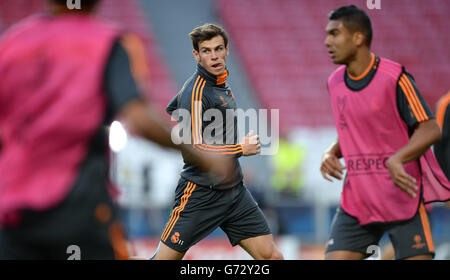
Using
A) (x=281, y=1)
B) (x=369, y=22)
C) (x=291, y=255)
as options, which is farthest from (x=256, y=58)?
(x=369, y=22)

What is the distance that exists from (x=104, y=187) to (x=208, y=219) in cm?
200

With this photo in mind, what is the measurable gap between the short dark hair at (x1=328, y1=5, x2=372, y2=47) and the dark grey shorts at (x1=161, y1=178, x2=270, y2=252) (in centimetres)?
142

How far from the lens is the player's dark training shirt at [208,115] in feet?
13.5

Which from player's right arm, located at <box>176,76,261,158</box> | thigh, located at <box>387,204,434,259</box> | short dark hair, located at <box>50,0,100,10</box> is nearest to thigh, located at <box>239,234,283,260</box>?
player's right arm, located at <box>176,76,261,158</box>

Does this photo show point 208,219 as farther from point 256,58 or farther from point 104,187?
point 256,58

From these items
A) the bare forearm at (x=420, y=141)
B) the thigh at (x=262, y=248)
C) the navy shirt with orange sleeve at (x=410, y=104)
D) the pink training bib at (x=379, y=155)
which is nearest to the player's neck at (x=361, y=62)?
the pink training bib at (x=379, y=155)

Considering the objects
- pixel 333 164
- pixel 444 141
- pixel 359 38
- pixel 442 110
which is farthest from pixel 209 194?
pixel 442 110

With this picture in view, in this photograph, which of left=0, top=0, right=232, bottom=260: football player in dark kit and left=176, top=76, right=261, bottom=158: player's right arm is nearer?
left=0, top=0, right=232, bottom=260: football player in dark kit

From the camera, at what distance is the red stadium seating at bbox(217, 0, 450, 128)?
1574cm

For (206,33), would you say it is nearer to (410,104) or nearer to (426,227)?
(410,104)

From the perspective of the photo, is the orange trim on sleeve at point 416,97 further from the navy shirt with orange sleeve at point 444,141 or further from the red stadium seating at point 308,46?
the red stadium seating at point 308,46

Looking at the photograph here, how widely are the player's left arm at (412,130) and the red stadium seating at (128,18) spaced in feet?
40.1

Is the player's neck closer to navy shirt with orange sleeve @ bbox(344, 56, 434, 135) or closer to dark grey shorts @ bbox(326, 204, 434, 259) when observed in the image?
navy shirt with orange sleeve @ bbox(344, 56, 434, 135)

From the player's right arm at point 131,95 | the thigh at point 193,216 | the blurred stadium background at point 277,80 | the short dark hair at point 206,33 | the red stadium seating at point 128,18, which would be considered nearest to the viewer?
the player's right arm at point 131,95
